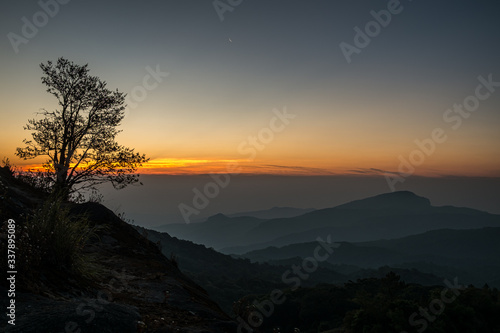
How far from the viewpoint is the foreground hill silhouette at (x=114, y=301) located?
4301 mm

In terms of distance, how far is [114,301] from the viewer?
20.1 ft

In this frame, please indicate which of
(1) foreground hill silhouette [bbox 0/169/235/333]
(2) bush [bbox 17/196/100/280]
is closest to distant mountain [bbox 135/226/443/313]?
(1) foreground hill silhouette [bbox 0/169/235/333]

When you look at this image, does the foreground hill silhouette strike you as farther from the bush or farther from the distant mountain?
the distant mountain

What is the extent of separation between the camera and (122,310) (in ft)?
16.8

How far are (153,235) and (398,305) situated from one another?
15653 centimetres

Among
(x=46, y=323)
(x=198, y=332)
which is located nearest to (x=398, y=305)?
(x=198, y=332)

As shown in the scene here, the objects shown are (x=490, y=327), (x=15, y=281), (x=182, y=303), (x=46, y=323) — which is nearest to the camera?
(x=46, y=323)

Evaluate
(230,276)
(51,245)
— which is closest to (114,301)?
(51,245)

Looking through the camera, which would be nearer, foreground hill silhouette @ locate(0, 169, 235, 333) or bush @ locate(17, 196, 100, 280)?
foreground hill silhouette @ locate(0, 169, 235, 333)

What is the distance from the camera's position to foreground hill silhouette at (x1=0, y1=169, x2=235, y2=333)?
169 inches

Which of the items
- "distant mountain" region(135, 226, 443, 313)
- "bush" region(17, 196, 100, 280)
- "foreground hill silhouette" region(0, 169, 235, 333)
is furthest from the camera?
"distant mountain" region(135, 226, 443, 313)

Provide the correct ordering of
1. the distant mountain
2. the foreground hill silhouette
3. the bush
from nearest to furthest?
the foreground hill silhouette < the bush < the distant mountain

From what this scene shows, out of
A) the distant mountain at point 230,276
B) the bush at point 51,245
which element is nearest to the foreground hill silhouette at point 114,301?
the bush at point 51,245

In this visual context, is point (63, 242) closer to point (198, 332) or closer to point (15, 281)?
point (15, 281)
